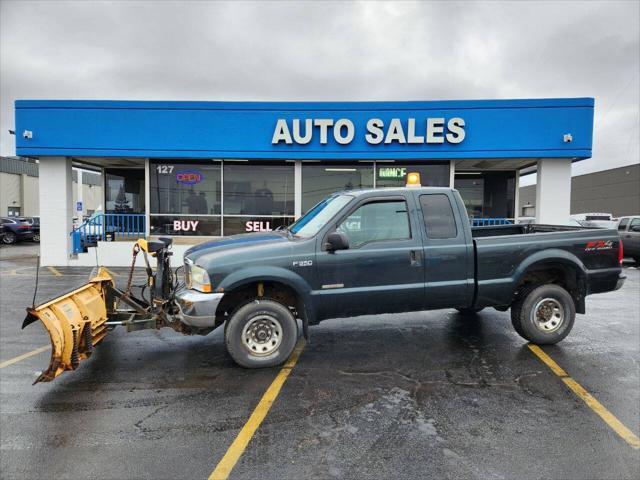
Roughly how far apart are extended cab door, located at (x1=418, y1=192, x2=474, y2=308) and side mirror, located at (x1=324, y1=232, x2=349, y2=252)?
3.43 feet

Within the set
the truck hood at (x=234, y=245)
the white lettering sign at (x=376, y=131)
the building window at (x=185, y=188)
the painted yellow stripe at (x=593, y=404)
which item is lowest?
the painted yellow stripe at (x=593, y=404)

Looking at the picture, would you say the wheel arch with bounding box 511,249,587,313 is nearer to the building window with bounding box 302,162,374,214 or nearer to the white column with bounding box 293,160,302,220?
the building window with bounding box 302,162,374,214

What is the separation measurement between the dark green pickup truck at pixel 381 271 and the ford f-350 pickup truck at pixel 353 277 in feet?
0.04

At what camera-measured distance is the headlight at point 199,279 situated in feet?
15.8

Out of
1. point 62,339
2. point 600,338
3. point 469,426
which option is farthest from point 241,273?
point 600,338

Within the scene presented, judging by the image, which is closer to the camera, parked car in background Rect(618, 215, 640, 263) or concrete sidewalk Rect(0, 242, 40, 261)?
parked car in background Rect(618, 215, 640, 263)

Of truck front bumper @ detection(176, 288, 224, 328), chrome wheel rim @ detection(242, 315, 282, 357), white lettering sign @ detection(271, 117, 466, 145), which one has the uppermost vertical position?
white lettering sign @ detection(271, 117, 466, 145)

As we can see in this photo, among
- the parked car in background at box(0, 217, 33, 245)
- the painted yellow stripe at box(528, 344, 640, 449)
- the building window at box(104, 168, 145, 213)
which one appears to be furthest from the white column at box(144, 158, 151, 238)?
the parked car in background at box(0, 217, 33, 245)

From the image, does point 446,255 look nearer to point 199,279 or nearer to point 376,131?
point 199,279

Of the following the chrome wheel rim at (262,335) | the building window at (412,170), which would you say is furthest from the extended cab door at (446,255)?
the building window at (412,170)

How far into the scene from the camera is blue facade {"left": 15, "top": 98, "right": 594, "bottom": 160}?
1373cm

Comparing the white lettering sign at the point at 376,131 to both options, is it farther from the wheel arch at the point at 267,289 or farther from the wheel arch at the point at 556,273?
the wheel arch at the point at 267,289

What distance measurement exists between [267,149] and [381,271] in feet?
32.2

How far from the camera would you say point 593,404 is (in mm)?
4062
